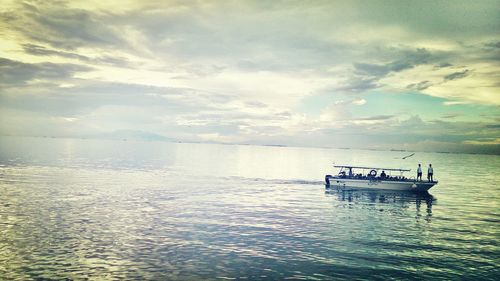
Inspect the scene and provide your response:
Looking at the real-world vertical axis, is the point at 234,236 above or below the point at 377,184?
below

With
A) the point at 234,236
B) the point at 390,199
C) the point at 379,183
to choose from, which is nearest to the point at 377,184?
the point at 379,183

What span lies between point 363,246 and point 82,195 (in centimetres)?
4372

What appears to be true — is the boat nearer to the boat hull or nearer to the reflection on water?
the boat hull

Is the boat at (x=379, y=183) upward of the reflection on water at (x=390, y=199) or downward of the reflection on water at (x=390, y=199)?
upward

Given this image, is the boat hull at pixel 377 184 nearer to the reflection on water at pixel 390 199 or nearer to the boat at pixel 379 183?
the boat at pixel 379 183

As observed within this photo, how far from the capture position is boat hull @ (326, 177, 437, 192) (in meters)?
76.8

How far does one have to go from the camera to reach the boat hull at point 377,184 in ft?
252

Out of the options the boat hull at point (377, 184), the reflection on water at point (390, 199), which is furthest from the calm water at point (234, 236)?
the boat hull at point (377, 184)

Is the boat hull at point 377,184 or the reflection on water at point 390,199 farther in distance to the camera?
the boat hull at point 377,184

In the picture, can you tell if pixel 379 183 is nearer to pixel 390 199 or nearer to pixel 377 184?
pixel 377 184

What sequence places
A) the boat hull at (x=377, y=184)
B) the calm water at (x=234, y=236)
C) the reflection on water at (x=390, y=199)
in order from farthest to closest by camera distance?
the boat hull at (x=377, y=184) → the reflection on water at (x=390, y=199) → the calm water at (x=234, y=236)

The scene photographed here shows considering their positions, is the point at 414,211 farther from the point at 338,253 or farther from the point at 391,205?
the point at 338,253

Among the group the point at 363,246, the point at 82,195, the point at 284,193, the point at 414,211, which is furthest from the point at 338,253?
the point at 82,195

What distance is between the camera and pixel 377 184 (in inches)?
3083
